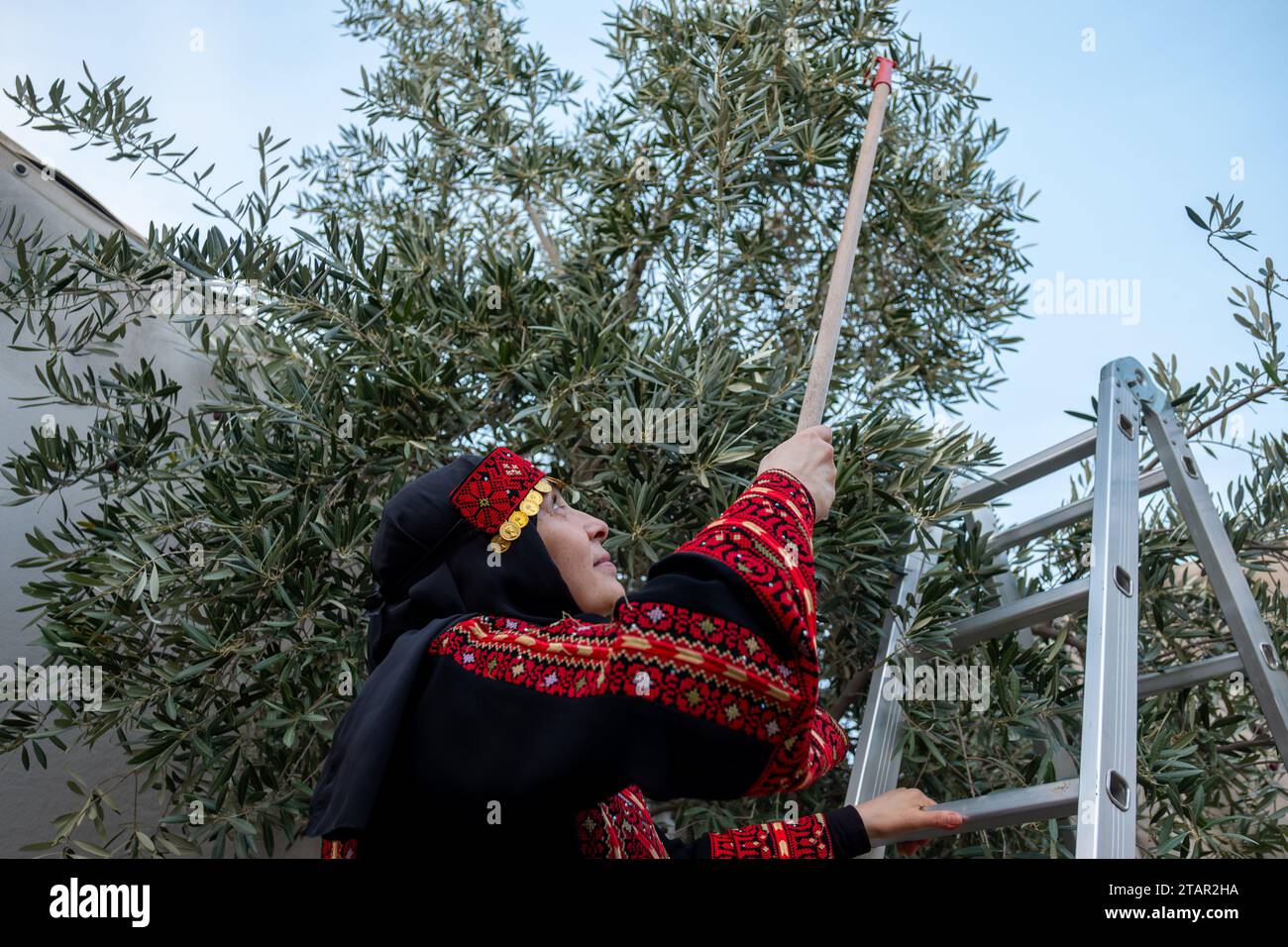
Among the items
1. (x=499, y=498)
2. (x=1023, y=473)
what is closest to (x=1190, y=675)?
(x=1023, y=473)

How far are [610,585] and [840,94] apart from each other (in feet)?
6.42

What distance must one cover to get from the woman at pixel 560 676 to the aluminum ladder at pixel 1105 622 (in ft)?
0.82

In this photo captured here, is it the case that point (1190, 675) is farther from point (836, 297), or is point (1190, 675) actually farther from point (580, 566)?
point (580, 566)

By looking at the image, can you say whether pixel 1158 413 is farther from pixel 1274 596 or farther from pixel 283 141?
pixel 283 141

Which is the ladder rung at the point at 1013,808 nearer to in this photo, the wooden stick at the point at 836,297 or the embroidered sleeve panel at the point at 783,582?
the embroidered sleeve panel at the point at 783,582

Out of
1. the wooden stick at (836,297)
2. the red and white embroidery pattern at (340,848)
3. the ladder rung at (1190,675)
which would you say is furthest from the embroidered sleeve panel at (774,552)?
the ladder rung at (1190,675)

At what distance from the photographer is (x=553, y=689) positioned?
1220 mm

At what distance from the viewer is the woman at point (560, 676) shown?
1.12 m

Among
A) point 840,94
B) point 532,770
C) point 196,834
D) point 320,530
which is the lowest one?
point 196,834

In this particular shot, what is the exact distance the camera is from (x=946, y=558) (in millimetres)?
2340

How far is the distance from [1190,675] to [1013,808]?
0.85 metres

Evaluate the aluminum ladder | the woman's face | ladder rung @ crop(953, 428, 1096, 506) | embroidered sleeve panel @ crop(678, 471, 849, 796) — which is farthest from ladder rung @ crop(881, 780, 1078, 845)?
ladder rung @ crop(953, 428, 1096, 506)

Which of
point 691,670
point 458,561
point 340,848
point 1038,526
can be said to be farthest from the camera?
point 1038,526
